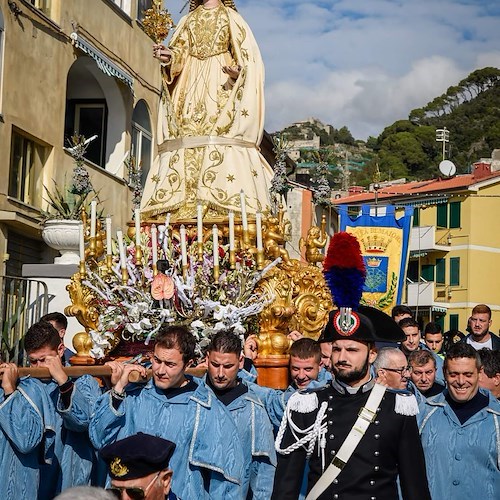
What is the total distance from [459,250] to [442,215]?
5.51 ft

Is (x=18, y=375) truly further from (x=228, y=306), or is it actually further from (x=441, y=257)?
(x=441, y=257)

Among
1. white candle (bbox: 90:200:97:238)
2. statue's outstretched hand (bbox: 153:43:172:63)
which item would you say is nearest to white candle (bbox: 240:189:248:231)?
white candle (bbox: 90:200:97:238)

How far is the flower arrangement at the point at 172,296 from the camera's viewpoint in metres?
7.87

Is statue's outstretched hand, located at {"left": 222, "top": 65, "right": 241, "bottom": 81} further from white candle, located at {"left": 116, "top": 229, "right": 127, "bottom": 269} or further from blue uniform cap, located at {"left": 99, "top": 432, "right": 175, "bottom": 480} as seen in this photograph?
blue uniform cap, located at {"left": 99, "top": 432, "right": 175, "bottom": 480}

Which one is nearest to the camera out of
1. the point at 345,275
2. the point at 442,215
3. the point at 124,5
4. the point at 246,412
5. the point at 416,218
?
the point at 345,275

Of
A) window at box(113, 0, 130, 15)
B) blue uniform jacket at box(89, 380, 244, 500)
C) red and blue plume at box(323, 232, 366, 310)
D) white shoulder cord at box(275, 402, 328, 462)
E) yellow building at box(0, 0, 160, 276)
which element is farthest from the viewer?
window at box(113, 0, 130, 15)

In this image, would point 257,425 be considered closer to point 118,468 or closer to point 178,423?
point 178,423

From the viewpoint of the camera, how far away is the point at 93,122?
2002cm

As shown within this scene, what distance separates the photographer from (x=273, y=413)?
6.57m

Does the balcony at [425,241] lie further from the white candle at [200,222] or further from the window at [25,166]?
the white candle at [200,222]

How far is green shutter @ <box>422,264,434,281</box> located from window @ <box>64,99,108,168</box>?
24501 mm

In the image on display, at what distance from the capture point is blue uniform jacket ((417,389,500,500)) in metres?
5.53

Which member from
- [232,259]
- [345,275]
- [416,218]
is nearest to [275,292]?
[232,259]

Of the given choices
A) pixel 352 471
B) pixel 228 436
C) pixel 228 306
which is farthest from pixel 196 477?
pixel 228 306
